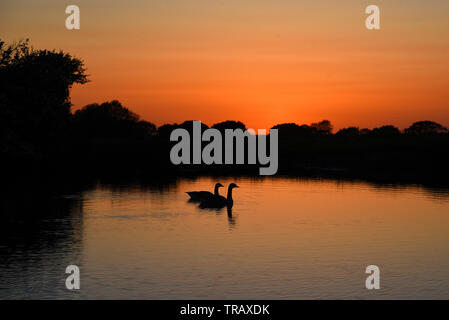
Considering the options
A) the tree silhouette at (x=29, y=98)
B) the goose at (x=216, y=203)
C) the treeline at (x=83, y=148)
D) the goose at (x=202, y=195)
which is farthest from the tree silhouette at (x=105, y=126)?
the goose at (x=216, y=203)

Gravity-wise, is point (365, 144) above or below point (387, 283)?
above

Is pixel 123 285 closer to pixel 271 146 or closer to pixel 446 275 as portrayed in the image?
pixel 446 275

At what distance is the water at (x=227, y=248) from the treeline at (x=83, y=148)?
A: 12909 millimetres

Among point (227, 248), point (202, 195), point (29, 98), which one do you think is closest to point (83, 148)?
point (29, 98)

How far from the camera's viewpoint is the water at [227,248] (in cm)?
1911

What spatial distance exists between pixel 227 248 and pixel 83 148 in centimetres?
7559

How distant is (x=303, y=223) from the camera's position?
32844 millimetres

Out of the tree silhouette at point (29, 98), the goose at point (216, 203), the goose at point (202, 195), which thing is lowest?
the goose at point (216, 203)

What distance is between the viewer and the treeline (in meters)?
54.4

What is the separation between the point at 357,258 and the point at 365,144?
83.6 m

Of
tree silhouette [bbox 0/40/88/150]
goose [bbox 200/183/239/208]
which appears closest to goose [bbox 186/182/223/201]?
goose [bbox 200/183/239/208]

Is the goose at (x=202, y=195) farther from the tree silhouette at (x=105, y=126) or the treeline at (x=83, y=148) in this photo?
the tree silhouette at (x=105, y=126)
